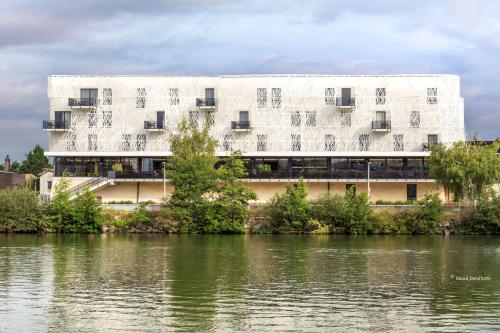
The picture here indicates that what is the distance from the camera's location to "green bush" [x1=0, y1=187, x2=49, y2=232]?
90.4 metres

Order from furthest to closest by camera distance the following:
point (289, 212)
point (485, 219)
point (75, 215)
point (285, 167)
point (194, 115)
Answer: point (194, 115) < point (285, 167) < point (75, 215) < point (289, 212) < point (485, 219)

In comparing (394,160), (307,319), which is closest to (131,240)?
(394,160)

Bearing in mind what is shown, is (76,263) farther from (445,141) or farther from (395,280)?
(445,141)

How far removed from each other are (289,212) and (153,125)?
26381mm

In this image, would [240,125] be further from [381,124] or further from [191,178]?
[381,124]

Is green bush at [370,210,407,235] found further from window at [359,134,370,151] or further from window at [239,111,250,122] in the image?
window at [239,111,250,122]

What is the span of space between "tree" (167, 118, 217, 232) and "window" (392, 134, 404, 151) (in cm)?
2402

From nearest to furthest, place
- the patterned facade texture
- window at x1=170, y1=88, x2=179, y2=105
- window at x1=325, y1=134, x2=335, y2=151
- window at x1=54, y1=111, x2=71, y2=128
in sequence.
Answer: the patterned facade texture, window at x1=325, y1=134, x2=335, y2=151, window at x1=170, y1=88, x2=179, y2=105, window at x1=54, y1=111, x2=71, y2=128

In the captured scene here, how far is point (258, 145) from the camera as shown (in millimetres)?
107938

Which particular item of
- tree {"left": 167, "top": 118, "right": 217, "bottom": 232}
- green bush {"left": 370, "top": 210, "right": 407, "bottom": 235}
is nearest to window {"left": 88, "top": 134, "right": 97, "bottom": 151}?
tree {"left": 167, "top": 118, "right": 217, "bottom": 232}

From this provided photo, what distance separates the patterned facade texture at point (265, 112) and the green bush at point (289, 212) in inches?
626

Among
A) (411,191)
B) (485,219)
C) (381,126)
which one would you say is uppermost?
(381,126)

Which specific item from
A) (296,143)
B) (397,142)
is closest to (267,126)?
(296,143)

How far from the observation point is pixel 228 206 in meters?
91.1
